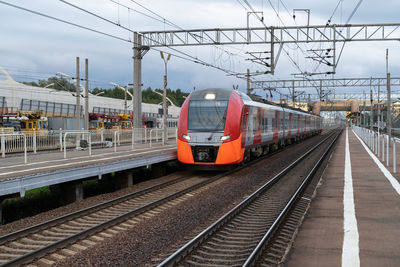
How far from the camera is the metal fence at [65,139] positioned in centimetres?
1656

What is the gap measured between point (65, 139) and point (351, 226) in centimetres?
1133

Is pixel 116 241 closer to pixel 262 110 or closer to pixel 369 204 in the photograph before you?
pixel 369 204

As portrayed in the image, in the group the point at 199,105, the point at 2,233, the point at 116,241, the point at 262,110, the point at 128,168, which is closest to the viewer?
the point at 116,241

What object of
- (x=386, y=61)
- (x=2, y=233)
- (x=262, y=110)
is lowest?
(x=2, y=233)

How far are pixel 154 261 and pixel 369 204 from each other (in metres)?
5.63

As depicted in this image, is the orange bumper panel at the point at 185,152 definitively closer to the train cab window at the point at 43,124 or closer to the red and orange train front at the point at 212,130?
the red and orange train front at the point at 212,130

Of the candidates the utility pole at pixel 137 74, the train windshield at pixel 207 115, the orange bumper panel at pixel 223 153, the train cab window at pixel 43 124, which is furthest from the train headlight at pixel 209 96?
the train cab window at pixel 43 124

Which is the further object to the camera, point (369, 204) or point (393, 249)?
point (369, 204)

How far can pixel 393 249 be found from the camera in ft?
20.0

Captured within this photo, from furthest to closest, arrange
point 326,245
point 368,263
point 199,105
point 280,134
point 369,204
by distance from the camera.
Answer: point 280,134 < point 199,105 < point 369,204 < point 326,245 < point 368,263

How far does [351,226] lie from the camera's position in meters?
7.45

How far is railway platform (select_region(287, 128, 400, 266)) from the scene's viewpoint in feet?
19.0

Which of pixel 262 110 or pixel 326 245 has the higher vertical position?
pixel 262 110

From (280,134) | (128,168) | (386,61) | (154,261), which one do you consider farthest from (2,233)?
(386,61)
